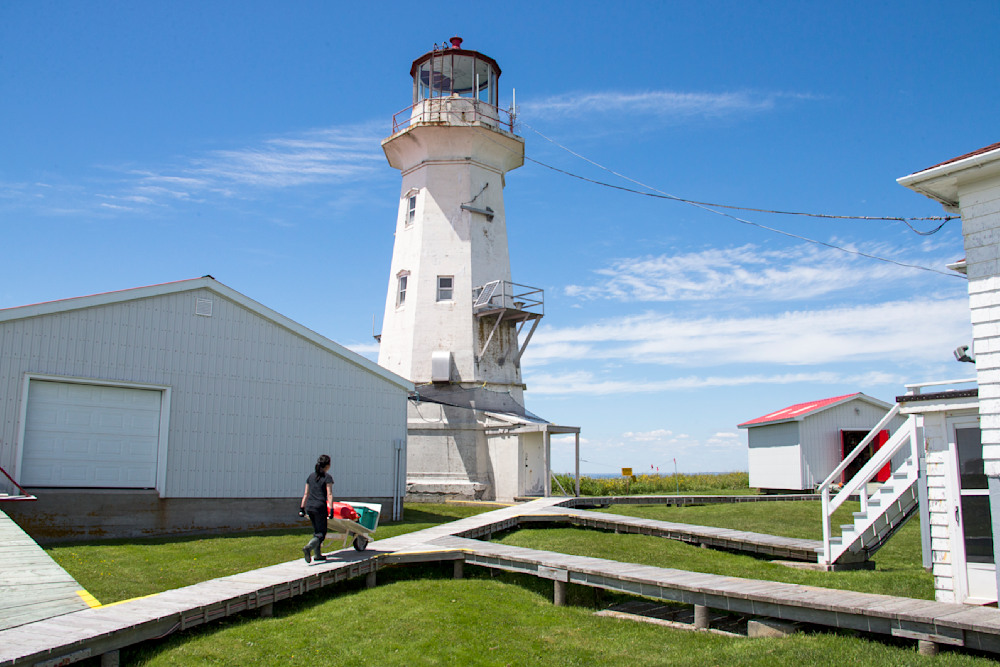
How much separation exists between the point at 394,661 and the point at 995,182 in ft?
27.1

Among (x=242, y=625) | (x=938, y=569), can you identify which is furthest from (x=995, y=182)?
(x=242, y=625)

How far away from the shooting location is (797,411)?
28562 mm

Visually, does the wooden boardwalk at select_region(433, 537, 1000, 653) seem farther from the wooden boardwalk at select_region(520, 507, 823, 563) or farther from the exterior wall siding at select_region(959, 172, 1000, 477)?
the wooden boardwalk at select_region(520, 507, 823, 563)

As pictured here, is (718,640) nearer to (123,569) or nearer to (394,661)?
(394,661)

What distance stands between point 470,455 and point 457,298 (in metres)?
5.46

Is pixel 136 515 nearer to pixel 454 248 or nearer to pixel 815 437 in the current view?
pixel 454 248

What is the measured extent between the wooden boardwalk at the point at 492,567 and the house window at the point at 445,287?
15.2 metres

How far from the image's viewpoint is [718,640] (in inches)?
349

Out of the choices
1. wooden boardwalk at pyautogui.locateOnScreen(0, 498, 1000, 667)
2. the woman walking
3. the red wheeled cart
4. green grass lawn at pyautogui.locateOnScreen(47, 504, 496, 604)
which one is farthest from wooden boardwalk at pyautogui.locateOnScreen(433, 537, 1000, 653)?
green grass lawn at pyautogui.locateOnScreen(47, 504, 496, 604)

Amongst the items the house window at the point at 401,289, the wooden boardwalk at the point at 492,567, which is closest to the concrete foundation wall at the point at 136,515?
the wooden boardwalk at the point at 492,567

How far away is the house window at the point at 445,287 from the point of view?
2720cm

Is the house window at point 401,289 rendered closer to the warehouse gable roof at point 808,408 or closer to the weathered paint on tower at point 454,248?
the weathered paint on tower at point 454,248

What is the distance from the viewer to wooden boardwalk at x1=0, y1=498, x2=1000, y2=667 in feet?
23.7

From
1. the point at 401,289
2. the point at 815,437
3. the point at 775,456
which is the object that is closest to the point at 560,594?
the point at 401,289
